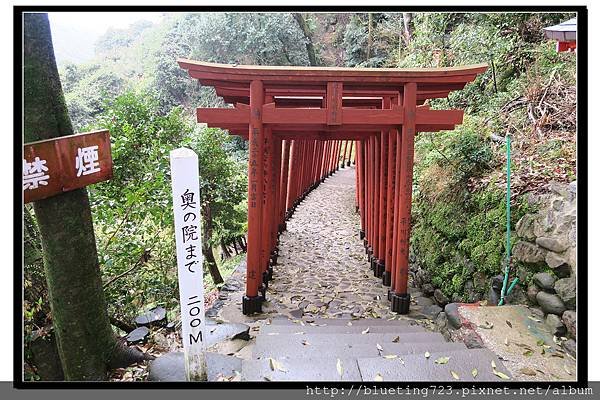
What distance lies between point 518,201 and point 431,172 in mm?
2596

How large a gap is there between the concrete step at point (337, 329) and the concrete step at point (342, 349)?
0.65 meters

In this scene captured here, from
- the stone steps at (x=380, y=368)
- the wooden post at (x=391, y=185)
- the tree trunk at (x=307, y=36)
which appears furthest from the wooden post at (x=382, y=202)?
the tree trunk at (x=307, y=36)

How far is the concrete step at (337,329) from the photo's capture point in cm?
460

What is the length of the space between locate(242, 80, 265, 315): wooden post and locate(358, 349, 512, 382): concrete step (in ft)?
7.31

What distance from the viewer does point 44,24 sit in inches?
129

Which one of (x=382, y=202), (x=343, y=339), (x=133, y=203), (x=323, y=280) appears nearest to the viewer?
(x=343, y=339)

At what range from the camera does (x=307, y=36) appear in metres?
16.7

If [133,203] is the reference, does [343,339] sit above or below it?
below

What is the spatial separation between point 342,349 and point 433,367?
0.84m

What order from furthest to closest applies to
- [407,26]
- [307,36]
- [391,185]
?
[307,36]
[407,26]
[391,185]

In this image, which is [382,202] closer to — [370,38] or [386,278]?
[386,278]

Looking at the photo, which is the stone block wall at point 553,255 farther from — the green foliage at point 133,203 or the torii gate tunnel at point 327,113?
the green foliage at point 133,203

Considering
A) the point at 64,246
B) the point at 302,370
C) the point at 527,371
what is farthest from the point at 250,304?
the point at 527,371

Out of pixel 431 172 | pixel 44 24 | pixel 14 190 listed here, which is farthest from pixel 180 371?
pixel 431 172
